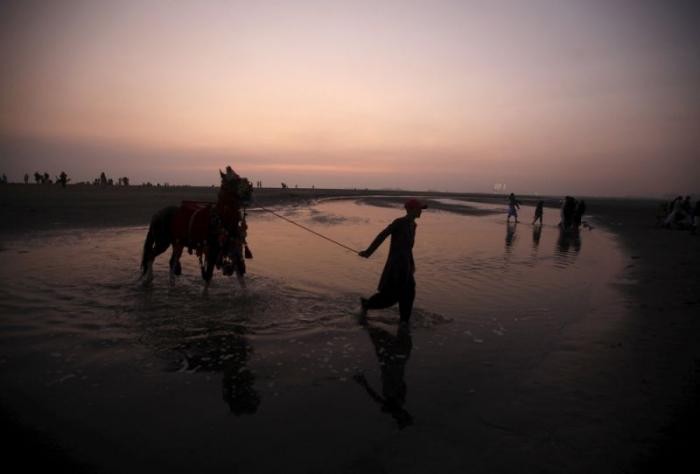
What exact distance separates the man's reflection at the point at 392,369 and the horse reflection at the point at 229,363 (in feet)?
3.99

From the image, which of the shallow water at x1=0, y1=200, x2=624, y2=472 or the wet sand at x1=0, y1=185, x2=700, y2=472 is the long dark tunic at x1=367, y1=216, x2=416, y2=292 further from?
the wet sand at x1=0, y1=185, x2=700, y2=472

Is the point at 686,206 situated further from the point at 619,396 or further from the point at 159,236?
the point at 159,236

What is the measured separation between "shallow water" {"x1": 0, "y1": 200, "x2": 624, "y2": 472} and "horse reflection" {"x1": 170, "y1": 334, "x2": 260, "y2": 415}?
0.08 feet

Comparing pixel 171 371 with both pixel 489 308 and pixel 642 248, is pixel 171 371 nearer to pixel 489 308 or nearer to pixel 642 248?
pixel 489 308

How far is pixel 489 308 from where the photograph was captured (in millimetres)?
7328

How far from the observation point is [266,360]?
479 centimetres

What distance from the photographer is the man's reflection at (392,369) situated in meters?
3.78

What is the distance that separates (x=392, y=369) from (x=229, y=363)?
1.95 m

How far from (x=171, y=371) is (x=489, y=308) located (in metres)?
5.49

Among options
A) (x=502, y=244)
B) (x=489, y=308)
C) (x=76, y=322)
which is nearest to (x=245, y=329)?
(x=76, y=322)

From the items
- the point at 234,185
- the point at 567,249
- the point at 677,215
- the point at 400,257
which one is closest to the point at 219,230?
the point at 234,185

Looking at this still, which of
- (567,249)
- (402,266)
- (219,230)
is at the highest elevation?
(219,230)

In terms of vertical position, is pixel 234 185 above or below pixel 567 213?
above

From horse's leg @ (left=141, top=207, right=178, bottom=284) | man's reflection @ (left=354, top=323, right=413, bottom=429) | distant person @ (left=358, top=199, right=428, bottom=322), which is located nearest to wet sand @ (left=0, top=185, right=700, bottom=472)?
man's reflection @ (left=354, top=323, right=413, bottom=429)
